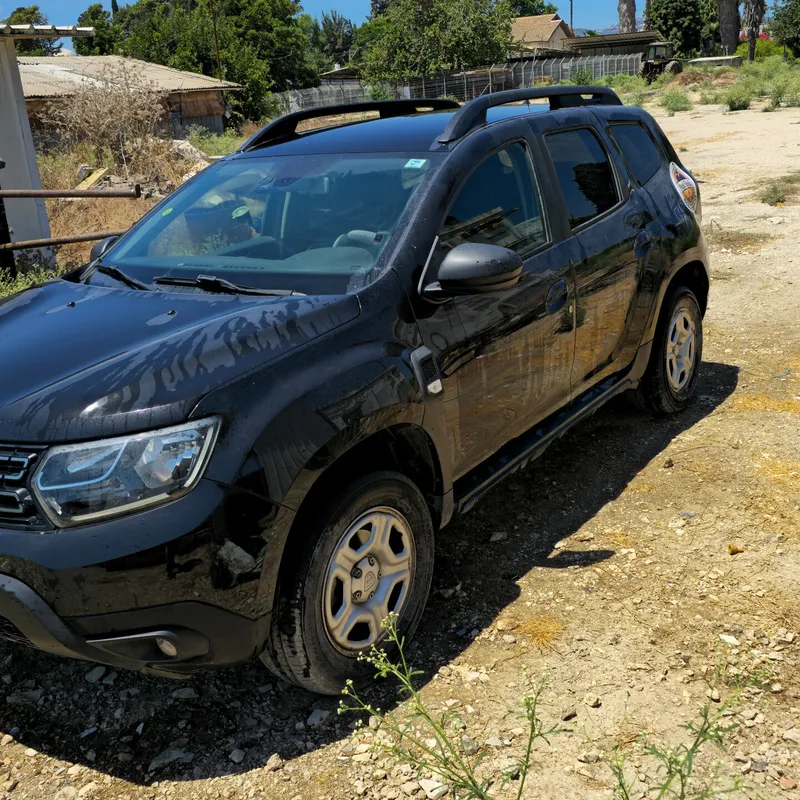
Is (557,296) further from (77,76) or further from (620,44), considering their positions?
(620,44)

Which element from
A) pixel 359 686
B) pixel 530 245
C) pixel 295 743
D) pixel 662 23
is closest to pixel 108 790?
pixel 295 743

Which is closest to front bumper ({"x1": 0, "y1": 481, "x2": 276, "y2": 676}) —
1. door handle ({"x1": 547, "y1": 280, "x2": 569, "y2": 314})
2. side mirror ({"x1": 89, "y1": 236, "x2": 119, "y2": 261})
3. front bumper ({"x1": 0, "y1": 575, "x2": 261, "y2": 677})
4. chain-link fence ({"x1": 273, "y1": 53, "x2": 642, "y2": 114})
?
front bumper ({"x1": 0, "y1": 575, "x2": 261, "y2": 677})

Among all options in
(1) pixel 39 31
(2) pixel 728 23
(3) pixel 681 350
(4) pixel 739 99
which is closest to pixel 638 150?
(3) pixel 681 350

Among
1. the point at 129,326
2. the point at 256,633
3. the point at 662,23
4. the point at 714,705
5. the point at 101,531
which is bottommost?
the point at 714,705

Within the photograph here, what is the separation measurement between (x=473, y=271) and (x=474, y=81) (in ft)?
175

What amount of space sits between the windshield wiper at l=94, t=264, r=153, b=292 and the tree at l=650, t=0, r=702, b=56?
2995 inches

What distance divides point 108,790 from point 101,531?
920 mm

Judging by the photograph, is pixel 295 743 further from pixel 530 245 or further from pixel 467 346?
pixel 530 245

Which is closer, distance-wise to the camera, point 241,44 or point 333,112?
point 333,112

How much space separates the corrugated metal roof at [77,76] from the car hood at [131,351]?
30190mm

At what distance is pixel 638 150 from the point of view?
5027 millimetres

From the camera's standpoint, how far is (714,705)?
2.95m

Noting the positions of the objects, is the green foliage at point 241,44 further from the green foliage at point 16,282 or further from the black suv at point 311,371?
the black suv at point 311,371

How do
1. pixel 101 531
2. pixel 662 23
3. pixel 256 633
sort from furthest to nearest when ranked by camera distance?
pixel 662 23, pixel 256 633, pixel 101 531
